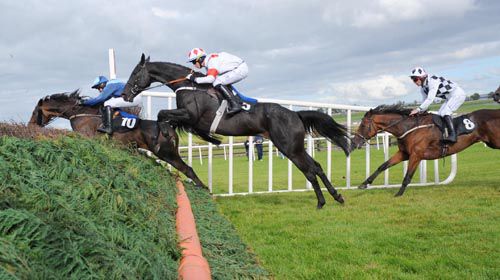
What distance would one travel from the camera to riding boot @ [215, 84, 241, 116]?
6305 mm

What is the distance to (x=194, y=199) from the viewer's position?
5730 millimetres

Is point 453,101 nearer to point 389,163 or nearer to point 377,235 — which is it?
point 389,163

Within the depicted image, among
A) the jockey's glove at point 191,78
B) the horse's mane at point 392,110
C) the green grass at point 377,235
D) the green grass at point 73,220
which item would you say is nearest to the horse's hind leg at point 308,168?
the green grass at point 377,235

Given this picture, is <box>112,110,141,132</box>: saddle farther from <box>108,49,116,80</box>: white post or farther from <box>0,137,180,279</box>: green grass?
<box>0,137,180,279</box>: green grass

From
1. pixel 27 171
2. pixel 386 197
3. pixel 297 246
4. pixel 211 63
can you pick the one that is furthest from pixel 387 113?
pixel 27 171

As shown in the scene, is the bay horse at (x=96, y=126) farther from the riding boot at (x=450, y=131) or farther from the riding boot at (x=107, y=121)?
the riding boot at (x=450, y=131)

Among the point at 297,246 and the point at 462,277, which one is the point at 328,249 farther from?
the point at 462,277

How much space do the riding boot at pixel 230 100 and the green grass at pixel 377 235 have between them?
4.49 feet

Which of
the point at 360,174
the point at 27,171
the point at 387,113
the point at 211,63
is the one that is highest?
the point at 211,63

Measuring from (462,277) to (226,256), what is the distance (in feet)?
5.40

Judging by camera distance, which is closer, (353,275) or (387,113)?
(353,275)

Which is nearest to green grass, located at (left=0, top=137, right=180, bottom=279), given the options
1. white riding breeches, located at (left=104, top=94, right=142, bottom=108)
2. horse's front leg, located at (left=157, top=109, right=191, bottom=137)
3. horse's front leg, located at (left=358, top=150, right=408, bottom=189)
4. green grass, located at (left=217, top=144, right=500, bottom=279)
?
green grass, located at (left=217, top=144, right=500, bottom=279)

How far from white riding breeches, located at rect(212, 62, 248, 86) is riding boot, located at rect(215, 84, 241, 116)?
0.07 metres

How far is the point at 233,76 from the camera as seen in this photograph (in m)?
6.36
